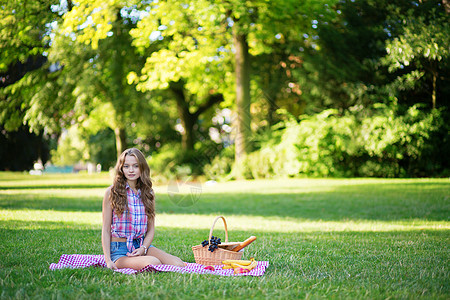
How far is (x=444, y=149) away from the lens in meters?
16.2

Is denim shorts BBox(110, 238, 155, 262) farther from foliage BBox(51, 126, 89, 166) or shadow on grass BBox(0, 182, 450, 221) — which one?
foliage BBox(51, 126, 89, 166)

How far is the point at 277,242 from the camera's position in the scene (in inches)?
251

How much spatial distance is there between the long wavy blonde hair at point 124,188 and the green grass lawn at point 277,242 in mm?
710

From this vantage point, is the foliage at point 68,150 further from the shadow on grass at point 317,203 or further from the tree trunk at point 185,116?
the shadow on grass at point 317,203

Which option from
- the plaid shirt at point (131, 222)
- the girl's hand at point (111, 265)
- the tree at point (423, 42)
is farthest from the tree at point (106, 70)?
the girl's hand at point (111, 265)

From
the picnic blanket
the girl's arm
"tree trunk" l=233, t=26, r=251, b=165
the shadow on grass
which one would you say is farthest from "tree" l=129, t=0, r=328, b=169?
the picnic blanket

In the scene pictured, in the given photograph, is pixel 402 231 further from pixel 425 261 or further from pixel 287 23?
pixel 287 23

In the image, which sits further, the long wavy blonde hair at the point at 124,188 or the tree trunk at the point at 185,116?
the tree trunk at the point at 185,116

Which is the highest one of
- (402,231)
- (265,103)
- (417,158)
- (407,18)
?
(407,18)

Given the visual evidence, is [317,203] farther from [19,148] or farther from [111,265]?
[19,148]

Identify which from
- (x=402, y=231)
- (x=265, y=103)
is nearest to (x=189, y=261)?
(x=402, y=231)

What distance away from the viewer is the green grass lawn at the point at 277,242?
146 inches

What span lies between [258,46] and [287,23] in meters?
1.68

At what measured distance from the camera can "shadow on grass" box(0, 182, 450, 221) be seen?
9977mm
